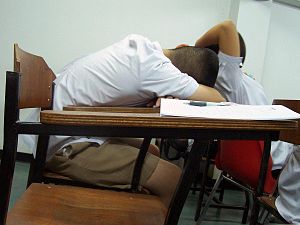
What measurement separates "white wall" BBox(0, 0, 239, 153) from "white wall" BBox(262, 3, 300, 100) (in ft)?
2.02

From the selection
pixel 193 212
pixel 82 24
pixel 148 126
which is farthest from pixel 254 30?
pixel 148 126

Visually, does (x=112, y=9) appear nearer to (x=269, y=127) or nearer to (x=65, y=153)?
(x=65, y=153)

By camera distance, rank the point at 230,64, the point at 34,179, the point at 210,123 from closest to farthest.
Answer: the point at 210,123
the point at 34,179
the point at 230,64

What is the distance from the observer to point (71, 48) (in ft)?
10.6

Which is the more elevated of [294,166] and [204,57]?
[204,57]

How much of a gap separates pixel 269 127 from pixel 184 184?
0.69ft

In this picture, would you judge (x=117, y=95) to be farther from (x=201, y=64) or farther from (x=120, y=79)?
(x=201, y=64)

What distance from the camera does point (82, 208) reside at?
768mm

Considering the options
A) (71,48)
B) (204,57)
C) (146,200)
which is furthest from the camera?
(71,48)

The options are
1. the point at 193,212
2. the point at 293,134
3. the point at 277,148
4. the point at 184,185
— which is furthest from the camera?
the point at 193,212

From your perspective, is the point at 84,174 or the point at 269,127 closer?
the point at 269,127

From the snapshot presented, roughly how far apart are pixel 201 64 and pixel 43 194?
2.81 feet

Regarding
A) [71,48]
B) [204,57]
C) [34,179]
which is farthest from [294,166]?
[71,48]

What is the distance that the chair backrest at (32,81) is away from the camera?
2.37ft
